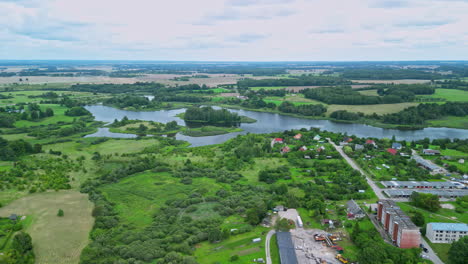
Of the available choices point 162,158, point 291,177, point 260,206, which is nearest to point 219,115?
point 162,158

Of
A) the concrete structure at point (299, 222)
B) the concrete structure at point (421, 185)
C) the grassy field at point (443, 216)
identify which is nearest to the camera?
the concrete structure at point (299, 222)

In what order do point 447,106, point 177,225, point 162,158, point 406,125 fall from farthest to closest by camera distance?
point 447,106
point 406,125
point 162,158
point 177,225

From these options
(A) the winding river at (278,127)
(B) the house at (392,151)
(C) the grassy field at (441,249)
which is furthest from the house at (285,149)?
(C) the grassy field at (441,249)

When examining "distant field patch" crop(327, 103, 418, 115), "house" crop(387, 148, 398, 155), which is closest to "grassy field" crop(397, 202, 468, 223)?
"house" crop(387, 148, 398, 155)

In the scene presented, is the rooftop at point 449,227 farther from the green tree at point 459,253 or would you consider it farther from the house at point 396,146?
the house at point 396,146

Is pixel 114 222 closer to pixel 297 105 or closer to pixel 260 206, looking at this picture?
pixel 260 206

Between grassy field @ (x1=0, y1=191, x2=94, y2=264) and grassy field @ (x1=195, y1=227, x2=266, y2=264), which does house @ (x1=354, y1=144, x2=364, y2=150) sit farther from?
grassy field @ (x1=0, y1=191, x2=94, y2=264)
